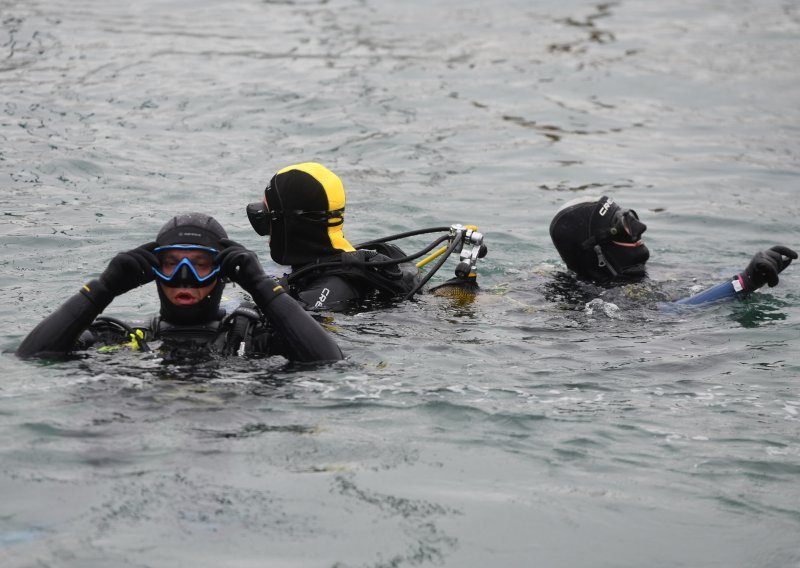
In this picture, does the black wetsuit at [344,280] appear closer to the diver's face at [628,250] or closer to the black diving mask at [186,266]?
the black diving mask at [186,266]

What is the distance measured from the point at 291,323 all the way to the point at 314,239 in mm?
1314

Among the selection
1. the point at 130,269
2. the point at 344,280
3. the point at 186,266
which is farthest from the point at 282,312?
the point at 344,280

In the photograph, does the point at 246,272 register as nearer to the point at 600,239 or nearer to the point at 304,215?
the point at 304,215

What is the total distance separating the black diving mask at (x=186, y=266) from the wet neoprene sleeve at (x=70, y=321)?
295 mm

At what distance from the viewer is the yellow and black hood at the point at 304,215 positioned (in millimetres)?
6695

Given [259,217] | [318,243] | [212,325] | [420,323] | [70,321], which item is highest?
[259,217]

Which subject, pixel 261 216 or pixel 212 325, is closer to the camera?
pixel 212 325

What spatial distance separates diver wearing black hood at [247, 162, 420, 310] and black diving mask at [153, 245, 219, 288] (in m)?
1.17

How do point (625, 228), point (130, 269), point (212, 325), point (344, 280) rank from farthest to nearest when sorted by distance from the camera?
point (625, 228) < point (344, 280) < point (212, 325) < point (130, 269)

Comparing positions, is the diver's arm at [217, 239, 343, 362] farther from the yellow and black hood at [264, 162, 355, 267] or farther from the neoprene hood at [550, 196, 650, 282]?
the neoprene hood at [550, 196, 650, 282]

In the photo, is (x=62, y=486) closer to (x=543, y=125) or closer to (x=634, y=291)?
(x=634, y=291)

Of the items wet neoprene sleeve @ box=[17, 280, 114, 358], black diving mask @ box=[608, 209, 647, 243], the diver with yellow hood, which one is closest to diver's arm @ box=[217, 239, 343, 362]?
wet neoprene sleeve @ box=[17, 280, 114, 358]

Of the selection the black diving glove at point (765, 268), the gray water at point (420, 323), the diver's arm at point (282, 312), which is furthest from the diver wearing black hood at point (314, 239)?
the black diving glove at point (765, 268)

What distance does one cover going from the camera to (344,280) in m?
6.65
